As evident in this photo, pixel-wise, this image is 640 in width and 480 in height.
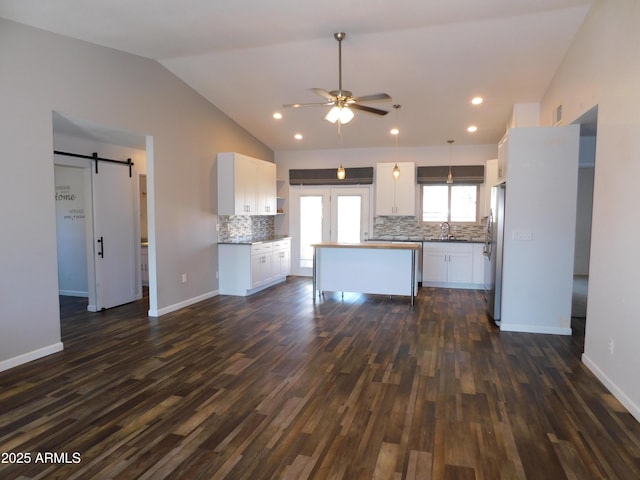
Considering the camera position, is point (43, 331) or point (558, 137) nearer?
point (43, 331)

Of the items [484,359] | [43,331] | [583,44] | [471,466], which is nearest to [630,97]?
[583,44]

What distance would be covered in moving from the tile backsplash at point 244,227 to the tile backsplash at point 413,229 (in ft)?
7.46

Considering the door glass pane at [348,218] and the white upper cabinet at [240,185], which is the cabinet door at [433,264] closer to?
the door glass pane at [348,218]

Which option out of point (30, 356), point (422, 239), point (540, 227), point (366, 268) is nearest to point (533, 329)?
point (540, 227)

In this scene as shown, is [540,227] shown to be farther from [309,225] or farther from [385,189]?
[309,225]

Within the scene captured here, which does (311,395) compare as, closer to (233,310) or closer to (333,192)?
(233,310)

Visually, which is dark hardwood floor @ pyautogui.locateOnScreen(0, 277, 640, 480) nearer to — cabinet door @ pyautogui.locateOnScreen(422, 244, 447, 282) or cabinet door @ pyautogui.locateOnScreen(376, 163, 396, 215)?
cabinet door @ pyautogui.locateOnScreen(422, 244, 447, 282)

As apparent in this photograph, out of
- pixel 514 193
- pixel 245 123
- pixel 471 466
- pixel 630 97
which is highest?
pixel 245 123

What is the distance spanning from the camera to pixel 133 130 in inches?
194

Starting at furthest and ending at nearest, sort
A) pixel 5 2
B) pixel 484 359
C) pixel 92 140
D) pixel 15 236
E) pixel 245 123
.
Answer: pixel 245 123, pixel 92 140, pixel 484 359, pixel 15 236, pixel 5 2

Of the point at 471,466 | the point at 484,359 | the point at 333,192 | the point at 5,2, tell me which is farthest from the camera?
the point at 333,192

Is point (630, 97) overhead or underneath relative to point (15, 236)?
overhead

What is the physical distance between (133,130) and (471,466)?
4.93 metres

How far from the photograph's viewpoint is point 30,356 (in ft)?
12.3
